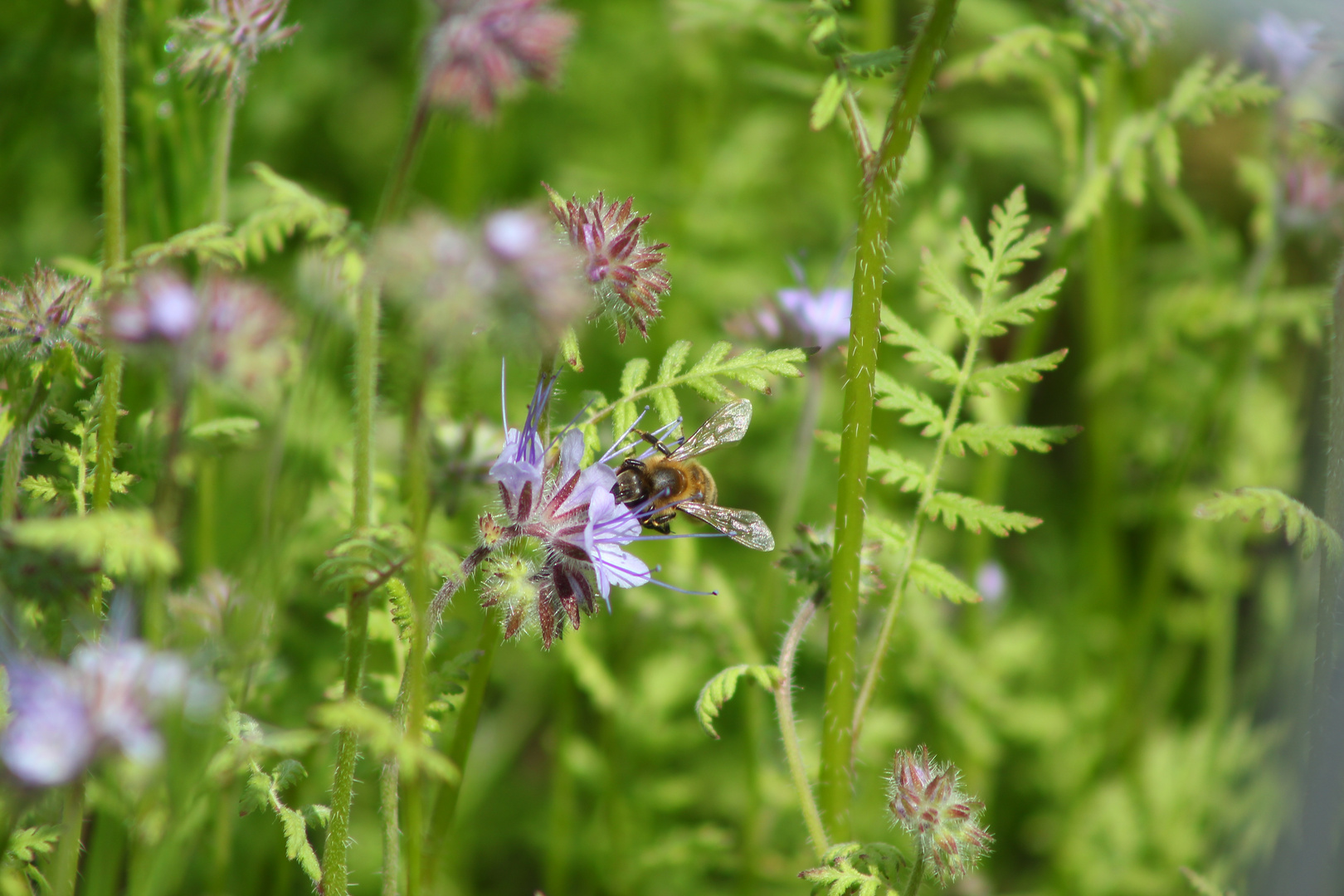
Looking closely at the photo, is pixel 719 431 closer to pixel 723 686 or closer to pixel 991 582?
pixel 723 686

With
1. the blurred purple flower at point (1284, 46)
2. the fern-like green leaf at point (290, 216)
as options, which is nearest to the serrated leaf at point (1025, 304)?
the fern-like green leaf at point (290, 216)

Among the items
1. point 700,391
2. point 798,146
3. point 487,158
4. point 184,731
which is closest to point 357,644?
point 184,731

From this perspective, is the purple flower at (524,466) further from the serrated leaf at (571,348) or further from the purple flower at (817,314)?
the purple flower at (817,314)

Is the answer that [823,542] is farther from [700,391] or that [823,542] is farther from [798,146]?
[798,146]

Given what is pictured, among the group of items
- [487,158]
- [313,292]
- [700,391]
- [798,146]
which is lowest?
[700,391]

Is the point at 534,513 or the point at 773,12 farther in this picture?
the point at 773,12

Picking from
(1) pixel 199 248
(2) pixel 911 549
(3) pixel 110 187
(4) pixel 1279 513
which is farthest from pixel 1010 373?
(3) pixel 110 187

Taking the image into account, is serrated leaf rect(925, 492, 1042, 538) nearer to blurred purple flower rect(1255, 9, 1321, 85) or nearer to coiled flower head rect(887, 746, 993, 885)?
coiled flower head rect(887, 746, 993, 885)
